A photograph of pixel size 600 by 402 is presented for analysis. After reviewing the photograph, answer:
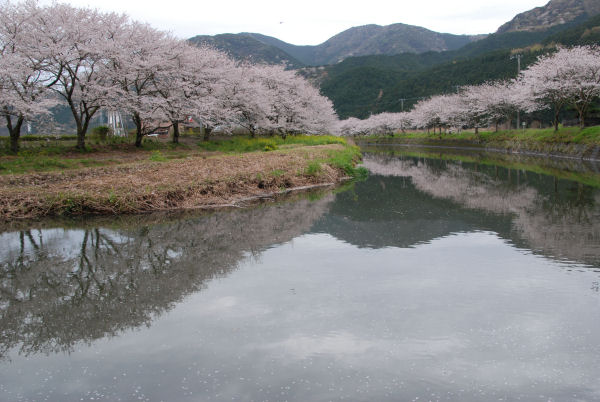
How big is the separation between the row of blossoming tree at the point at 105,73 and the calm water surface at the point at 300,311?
15.6 metres

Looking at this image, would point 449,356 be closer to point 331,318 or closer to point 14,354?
point 331,318

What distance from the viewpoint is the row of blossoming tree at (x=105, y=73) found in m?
21.8

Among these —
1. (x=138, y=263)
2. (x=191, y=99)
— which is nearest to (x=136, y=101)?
(x=191, y=99)

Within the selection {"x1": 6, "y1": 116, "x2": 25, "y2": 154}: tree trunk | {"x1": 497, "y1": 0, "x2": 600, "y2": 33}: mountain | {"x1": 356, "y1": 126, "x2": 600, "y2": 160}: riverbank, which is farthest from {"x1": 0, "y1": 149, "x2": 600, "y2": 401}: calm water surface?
{"x1": 497, "y1": 0, "x2": 600, "y2": 33}: mountain

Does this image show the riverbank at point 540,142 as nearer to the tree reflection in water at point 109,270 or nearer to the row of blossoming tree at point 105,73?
the row of blossoming tree at point 105,73

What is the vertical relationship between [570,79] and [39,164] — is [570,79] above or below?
above

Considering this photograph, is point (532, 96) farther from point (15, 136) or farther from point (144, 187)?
point (15, 136)

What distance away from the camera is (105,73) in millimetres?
25672

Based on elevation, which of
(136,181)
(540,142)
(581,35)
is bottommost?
(136,181)

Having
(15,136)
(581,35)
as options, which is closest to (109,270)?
(15,136)

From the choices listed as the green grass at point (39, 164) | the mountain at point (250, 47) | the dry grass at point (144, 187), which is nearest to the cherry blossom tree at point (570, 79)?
the dry grass at point (144, 187)

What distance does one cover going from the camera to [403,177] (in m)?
22.0

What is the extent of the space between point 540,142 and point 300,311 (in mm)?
36215

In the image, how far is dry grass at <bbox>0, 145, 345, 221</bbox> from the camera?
445 inches
